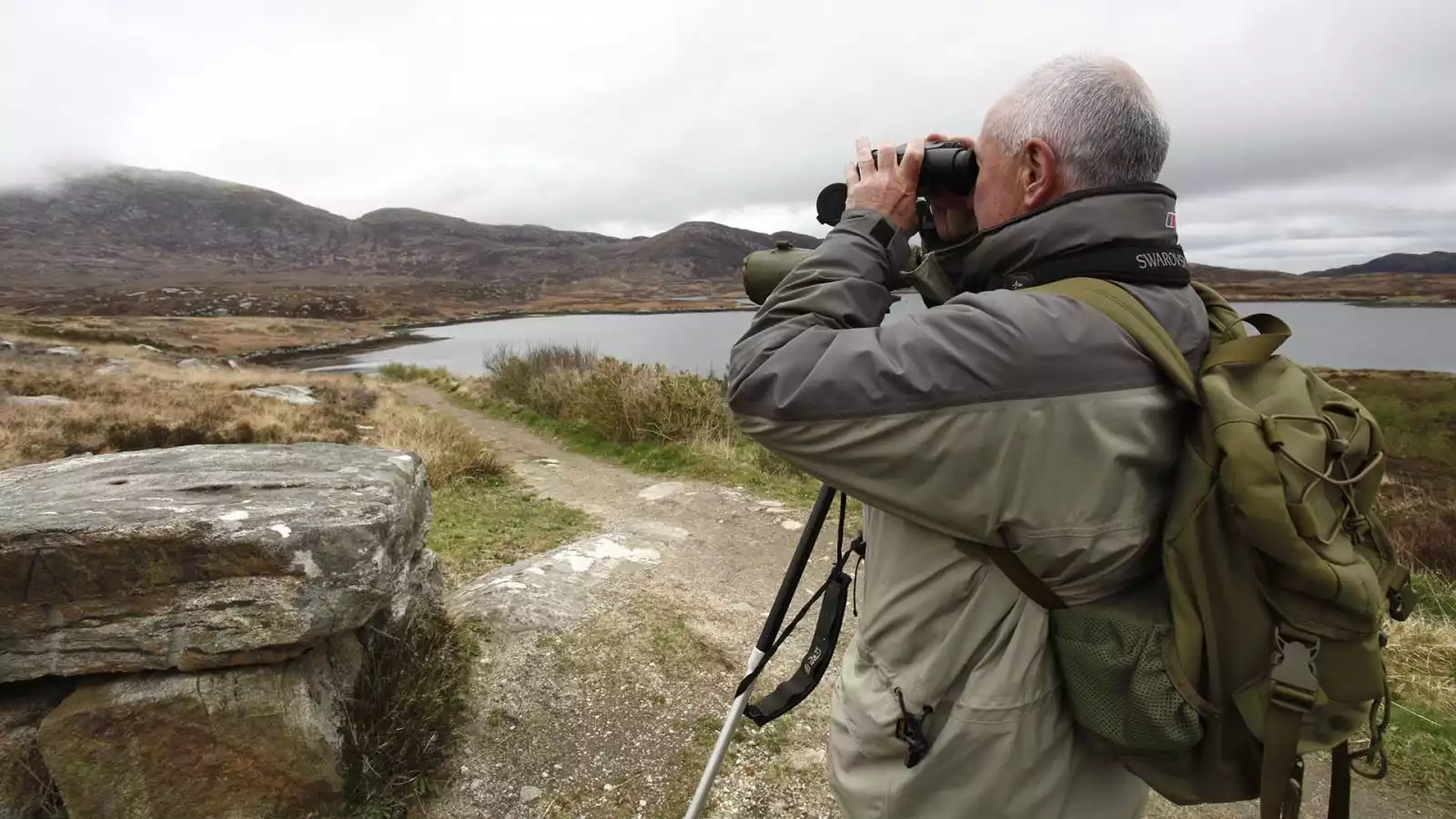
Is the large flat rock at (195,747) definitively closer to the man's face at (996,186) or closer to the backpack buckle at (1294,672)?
the man's face at (996,186)

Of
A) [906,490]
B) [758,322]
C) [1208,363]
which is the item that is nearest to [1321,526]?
[1208,363]

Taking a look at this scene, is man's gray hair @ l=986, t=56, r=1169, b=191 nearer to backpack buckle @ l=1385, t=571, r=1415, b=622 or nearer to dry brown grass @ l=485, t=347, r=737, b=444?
backpack buckle @ l=1385, t=571, r=1415, b=622

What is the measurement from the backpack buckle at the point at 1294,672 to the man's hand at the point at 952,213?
0.76 metres

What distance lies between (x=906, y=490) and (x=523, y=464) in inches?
274

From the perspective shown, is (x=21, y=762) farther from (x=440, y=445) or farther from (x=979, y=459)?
(x=440, y=445)

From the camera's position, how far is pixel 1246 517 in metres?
0.89

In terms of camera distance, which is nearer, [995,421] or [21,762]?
[995,421]

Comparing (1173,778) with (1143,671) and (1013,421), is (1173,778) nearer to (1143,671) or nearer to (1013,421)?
(1143,671)

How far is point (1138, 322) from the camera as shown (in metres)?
0.97

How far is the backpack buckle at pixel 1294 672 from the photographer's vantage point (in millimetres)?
922

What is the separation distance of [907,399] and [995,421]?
0.11m

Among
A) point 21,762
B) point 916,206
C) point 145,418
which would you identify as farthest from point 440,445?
point 916,206

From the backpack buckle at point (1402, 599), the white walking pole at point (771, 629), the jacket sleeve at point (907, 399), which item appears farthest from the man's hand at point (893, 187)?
the backpack buckle at point (1402, 599)

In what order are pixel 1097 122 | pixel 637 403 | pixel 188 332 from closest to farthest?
pixel 1097 122, pixel 637 403, pixel 188 332
